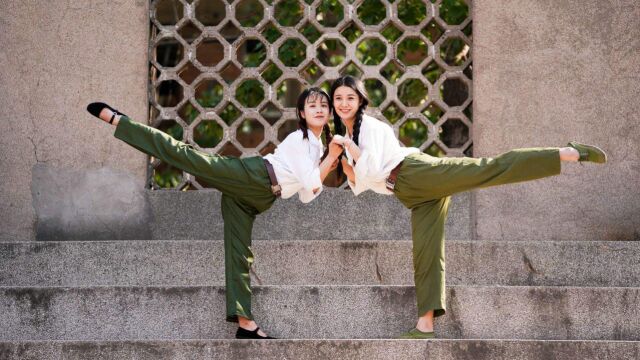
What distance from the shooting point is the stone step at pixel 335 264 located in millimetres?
5746

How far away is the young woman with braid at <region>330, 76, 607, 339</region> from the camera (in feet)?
16.3

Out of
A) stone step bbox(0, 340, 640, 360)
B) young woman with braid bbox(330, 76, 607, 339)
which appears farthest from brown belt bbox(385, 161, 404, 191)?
stone step bbox(0, 340, 640, 360)

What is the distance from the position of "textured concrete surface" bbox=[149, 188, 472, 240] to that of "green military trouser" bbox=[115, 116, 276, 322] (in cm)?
147

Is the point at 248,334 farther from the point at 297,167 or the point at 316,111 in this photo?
the point at 316,111

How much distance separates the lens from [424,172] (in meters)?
5.18

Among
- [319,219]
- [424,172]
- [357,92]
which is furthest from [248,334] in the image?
[319,219]

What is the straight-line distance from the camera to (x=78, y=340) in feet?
15.8

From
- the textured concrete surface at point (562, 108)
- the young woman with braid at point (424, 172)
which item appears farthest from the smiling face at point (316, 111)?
the textured concrete surface at point (562, 108)

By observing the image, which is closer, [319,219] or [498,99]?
[319,219]

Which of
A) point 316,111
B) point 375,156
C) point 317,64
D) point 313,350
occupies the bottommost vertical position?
point 313,350

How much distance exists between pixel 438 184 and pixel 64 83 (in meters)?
3.31

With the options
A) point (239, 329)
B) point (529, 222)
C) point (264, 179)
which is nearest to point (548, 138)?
point (529, 222)

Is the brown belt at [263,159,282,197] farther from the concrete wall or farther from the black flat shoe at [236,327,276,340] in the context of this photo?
the concrete wall

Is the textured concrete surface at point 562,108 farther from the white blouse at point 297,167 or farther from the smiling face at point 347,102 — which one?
the white blouse at point 297,167
